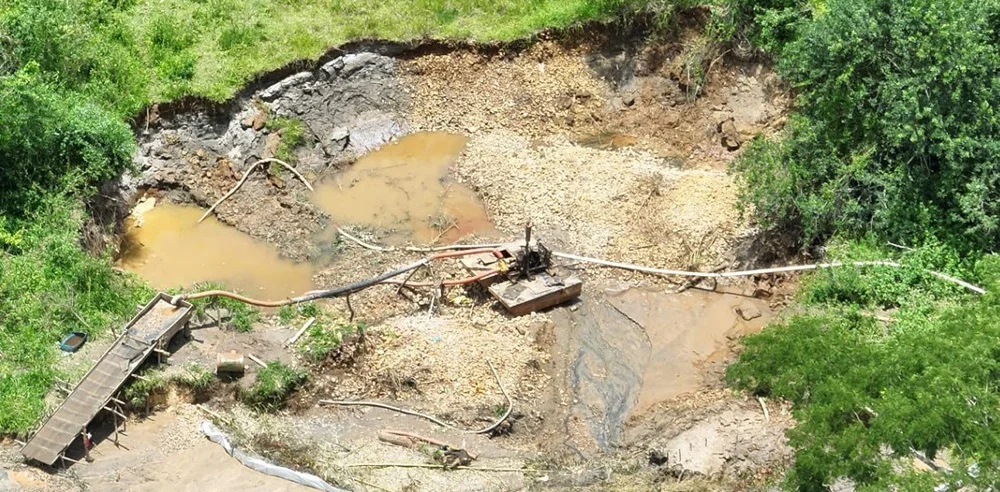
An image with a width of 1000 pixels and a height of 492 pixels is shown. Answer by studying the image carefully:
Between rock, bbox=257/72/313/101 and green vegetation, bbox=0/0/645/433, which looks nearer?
green vegetation, bbox=0/0/645/433

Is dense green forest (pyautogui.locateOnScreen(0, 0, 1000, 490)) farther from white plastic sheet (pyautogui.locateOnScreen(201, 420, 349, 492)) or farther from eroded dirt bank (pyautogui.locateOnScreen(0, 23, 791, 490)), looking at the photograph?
white plastic sheet (pyautogui.locateOnScreen(201, 420, 349, 492))

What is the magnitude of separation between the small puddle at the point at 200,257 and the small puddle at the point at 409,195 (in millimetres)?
1698

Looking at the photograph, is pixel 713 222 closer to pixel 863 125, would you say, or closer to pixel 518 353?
pixel 863 125

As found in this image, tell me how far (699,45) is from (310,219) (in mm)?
9672

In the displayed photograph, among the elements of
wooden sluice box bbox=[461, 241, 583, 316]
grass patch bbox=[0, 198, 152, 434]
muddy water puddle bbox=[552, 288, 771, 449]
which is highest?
grass patch bbox=[0, 198, 152, 434]

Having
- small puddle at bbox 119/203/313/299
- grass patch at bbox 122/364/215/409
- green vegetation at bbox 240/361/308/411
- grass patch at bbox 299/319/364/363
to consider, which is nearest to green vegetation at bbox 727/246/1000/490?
grass patch at bbox 299/319/364/363

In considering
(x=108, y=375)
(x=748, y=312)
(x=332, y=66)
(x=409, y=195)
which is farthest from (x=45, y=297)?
(x=748, y=312)

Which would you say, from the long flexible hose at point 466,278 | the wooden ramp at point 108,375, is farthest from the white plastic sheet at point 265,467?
the long flexible hose at point 466,278

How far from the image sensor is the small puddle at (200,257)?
57.1ft

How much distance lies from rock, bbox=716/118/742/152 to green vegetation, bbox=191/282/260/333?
10454 mm

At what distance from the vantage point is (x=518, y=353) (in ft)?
51.1

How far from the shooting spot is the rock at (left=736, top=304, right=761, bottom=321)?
54.5 ft

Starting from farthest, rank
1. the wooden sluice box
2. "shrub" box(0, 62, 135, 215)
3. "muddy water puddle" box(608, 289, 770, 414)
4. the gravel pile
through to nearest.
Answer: the gravel pile < the wooden sluice box < "shrub" box(0, 62, 135, 215) < "muddy water puddle" box(608, 289, 770, 414)

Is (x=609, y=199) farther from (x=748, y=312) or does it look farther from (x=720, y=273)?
(x=748, y=312)
